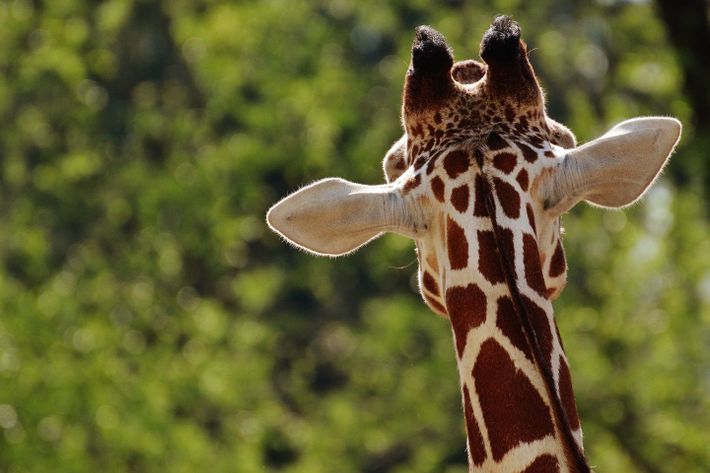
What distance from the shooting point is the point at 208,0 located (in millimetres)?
23406

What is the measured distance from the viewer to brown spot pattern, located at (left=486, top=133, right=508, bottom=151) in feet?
12.6

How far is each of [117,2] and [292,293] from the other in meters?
7.53

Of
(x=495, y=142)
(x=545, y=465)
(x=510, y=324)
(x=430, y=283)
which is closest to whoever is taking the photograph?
(x=545, y=465)

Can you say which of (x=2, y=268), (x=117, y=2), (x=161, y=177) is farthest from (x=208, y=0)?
(x=2, y=268)

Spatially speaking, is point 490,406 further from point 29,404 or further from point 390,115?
point 390,115

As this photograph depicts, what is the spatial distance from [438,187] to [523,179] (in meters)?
0.26

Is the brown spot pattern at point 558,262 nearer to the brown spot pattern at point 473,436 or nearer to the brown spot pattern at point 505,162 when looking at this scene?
the brown spot pattern at point 505,162

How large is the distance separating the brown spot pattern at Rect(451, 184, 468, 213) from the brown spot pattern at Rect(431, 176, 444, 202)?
5 centimetres

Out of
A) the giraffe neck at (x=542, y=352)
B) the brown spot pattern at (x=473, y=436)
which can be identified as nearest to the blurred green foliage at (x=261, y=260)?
the giraffe neck at (x=542, y=352)

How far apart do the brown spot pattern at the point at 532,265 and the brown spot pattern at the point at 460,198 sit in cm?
→ 21

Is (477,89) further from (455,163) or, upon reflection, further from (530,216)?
(530,216)

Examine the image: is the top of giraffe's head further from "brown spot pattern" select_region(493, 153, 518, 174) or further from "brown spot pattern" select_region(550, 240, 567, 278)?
"brown spot pattern" select_region(550, 240, 567, 278)

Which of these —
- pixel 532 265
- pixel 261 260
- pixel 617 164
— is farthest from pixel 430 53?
pixel 261 260

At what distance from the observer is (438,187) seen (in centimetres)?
379
